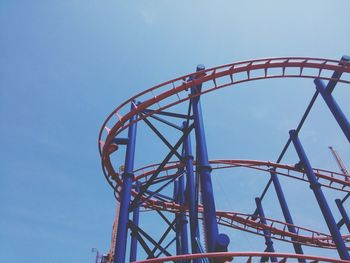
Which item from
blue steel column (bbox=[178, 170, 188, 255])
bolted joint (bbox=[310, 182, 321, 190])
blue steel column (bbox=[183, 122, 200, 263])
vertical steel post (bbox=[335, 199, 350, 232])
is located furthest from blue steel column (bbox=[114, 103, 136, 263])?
vertical steel post (bbox=[335, 199, 350, 232])

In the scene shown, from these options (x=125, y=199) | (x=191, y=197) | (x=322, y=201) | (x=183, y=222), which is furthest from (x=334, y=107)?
(x=125, y=199)

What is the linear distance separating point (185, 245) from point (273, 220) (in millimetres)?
6053

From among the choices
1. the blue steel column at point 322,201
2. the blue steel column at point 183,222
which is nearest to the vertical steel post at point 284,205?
the blue steel column at point 322,201

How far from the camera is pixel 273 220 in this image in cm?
1323

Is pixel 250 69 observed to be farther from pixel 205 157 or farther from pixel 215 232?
pixel 215 232

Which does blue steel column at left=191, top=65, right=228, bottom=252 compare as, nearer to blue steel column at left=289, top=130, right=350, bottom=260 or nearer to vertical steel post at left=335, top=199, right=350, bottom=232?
blue steel column at left=289, top=130, right=350, bottom=260

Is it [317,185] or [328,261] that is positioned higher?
[317,185]

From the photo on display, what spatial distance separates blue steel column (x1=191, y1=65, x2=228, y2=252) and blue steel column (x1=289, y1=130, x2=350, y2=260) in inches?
225

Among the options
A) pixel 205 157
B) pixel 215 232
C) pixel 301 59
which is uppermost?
pixel 301 59

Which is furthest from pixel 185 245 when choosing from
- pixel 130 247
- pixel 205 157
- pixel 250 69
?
pixel 250 69

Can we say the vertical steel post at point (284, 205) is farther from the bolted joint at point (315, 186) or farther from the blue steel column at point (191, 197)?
the blue steel column at point (191, 197)

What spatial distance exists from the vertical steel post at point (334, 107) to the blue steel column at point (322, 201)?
2481mm

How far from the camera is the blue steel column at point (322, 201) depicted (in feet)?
29.4

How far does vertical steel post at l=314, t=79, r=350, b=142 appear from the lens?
900 centimetres
